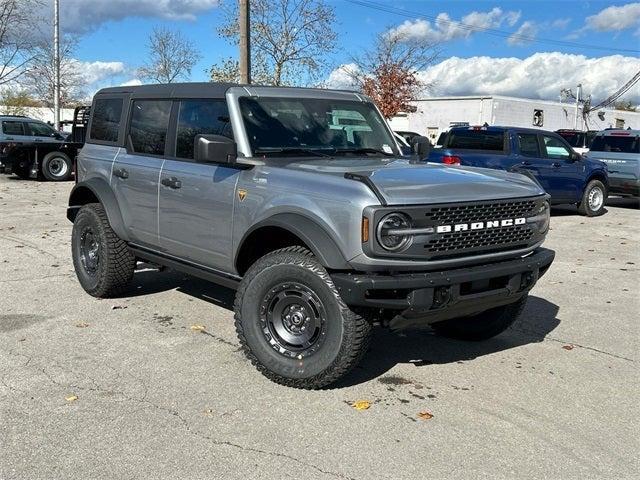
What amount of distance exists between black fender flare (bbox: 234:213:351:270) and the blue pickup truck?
780 cm

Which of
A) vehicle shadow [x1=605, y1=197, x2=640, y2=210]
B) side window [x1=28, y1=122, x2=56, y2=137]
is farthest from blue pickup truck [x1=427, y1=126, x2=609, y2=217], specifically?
side window [x1=28, y1=122, x2=56, y2=137]

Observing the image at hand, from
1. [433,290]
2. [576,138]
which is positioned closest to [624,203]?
[576,138]

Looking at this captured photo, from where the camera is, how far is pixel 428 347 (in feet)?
16.8

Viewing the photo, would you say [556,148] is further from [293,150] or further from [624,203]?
[293,150]

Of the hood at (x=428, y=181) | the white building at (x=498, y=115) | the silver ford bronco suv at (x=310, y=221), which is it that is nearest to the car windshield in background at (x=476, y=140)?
the silver ford bronco suv at (x=310, y=221)

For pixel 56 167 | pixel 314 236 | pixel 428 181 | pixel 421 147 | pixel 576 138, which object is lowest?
pixel 56 167

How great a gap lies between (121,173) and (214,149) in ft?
5.81

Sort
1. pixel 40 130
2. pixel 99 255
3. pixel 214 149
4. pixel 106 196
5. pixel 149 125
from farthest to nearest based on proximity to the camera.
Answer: pixel 40 130, pixel 99 255, pixel 106 196, pixel 149 125, pixel 214 149

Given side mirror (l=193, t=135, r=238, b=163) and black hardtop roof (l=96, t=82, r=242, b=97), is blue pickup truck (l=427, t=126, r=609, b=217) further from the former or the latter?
side mirror (l=193, t=135, r=238, b=163)

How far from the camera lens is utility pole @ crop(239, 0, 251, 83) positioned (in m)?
15.1

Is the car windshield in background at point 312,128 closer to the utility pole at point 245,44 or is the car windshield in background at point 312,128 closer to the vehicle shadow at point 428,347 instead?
the vehicle shadow at point 428,347

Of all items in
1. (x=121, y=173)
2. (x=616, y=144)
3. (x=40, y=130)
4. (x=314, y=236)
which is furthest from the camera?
(x=40, y=130)

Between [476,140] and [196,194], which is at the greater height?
[476,140]

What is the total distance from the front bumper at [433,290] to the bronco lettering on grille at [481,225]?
0.25 meters
